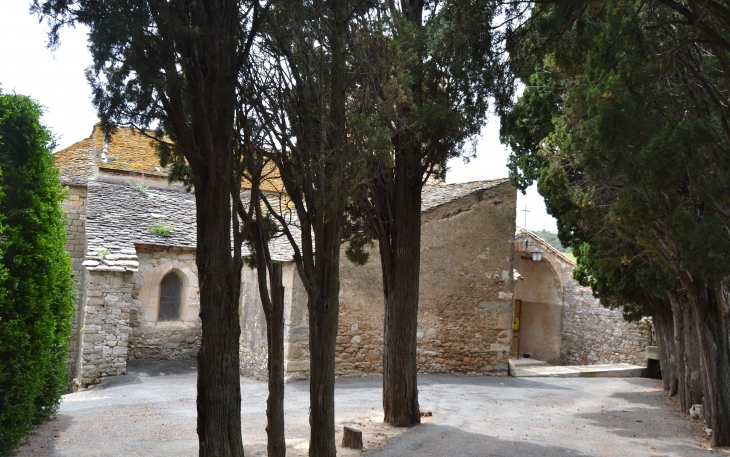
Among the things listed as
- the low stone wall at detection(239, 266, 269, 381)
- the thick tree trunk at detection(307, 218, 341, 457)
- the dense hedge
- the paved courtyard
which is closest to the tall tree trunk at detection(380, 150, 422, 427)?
the paved courtyard

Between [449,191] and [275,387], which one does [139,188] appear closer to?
[449,191]

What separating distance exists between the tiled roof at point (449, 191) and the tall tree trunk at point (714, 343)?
7757 mm

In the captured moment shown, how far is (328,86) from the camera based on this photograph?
766cm

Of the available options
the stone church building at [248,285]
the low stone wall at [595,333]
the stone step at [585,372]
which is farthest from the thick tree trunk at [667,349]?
the low stone wall at [595,333]

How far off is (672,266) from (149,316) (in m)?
13.2

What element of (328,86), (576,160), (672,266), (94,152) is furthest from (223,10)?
(94,152)

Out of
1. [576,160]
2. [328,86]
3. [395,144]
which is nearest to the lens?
[328,86]

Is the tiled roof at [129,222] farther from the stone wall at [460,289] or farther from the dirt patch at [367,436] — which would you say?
the dirt patch at [367,436]

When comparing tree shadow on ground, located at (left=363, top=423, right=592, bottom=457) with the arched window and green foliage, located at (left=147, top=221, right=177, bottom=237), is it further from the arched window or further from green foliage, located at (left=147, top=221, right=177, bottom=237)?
green foliage, located at (left=147, top=221, right=177, bottom=237)

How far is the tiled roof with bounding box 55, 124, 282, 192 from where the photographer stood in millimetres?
19845

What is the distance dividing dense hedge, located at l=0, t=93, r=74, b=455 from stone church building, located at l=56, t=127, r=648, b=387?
651 cm

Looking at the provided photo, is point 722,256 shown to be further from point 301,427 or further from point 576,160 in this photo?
point 301,427

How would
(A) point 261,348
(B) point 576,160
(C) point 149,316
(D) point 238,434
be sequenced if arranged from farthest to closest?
(C) point 149,316, (A) point 261,348, (B) point 576,160, (D) point 238,434

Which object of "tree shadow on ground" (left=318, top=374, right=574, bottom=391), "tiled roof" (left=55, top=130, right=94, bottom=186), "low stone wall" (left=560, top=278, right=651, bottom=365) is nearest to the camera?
"tree shadow on ground" (left=318, top=374, right=574, bottom=391)
